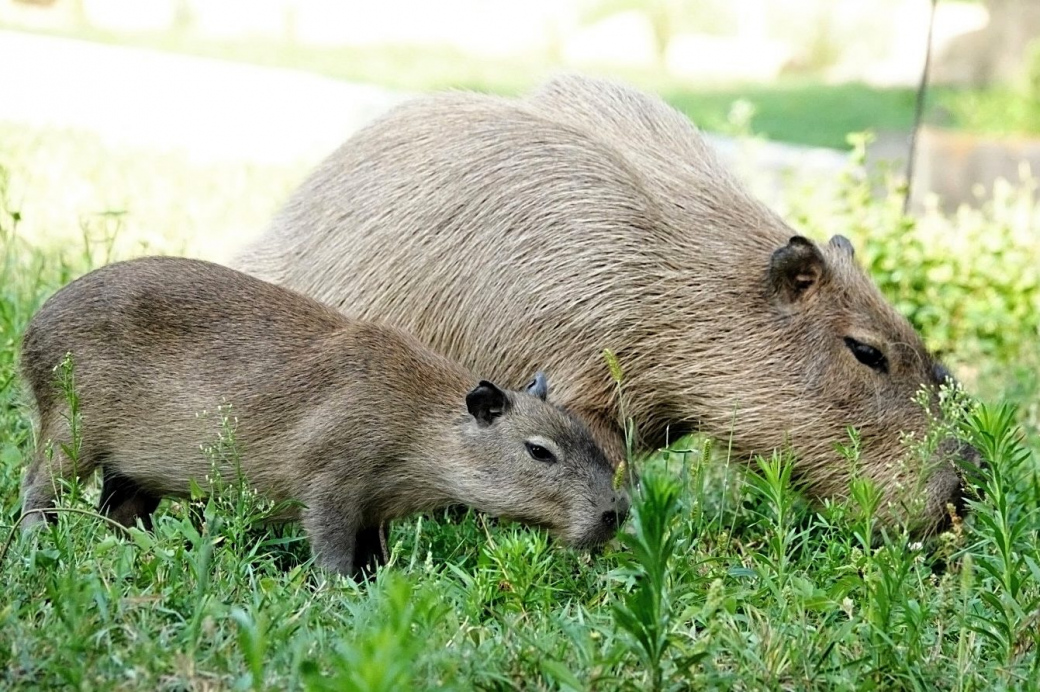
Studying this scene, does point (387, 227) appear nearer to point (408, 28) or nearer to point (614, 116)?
point (614, 116)

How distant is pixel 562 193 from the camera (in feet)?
15.8

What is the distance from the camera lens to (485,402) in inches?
164

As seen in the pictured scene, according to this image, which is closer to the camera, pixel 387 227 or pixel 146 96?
pixel 387 227

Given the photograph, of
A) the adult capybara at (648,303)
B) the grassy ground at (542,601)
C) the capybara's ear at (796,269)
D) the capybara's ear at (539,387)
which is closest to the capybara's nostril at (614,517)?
the grassy ground at (542,601)

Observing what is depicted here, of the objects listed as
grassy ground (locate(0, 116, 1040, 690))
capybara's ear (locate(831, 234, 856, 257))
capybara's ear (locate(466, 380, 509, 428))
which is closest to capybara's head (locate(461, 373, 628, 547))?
capybara's ear (locate(466, 380, 509, 428))

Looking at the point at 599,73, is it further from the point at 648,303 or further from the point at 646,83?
the point at 646,83

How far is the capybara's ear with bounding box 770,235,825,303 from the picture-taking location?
15.3ft

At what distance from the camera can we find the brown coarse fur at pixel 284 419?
4098 mm

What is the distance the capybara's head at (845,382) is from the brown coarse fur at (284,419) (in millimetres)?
886

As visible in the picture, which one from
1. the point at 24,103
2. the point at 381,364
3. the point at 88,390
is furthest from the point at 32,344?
the point at 24,103

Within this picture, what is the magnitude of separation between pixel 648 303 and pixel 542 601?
1.29m

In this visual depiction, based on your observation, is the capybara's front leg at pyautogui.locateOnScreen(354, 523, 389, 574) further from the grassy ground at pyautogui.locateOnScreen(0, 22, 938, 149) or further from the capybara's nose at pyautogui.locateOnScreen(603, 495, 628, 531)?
the grassy ground at pyautogui.locateOnScreen(0, 22, 938, 149)

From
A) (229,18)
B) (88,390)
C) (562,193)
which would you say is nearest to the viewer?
(88,390)

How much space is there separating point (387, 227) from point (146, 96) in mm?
9706
